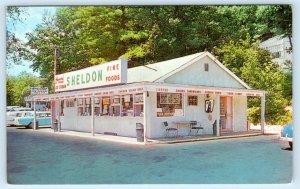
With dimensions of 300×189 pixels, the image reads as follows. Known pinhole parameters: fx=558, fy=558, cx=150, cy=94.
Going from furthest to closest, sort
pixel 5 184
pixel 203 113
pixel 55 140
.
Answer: pixel 203 113 → pixel 55 140 → pixel 5 184

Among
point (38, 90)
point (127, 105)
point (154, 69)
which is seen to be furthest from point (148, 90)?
point (38, 90)

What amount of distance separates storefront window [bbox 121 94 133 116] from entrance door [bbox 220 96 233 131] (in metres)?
1.28

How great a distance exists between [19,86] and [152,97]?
1.76 meters

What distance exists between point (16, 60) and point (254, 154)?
10.5ft

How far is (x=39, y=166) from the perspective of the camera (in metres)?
6.87

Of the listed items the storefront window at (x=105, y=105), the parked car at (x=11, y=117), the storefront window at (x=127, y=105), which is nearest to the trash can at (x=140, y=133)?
the storefront window at (x=127, y=105)

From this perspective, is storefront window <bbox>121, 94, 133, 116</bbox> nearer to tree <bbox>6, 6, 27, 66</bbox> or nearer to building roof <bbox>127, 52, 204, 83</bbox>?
building roof <bbox>127, 52, 204, 83</bbox>

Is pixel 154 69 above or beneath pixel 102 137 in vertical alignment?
above

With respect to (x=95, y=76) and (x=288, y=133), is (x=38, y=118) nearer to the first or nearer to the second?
(x=95, y=76)

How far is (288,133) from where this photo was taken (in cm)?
687

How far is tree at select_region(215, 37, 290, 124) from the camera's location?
698 centimetres

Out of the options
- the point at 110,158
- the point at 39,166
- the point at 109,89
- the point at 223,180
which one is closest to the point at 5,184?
the point at 39,166

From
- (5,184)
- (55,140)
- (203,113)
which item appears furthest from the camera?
(203,113)
